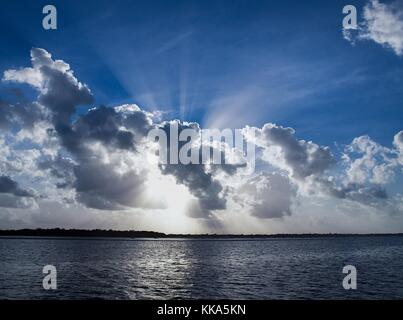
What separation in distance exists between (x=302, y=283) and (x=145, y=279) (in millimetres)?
26946
